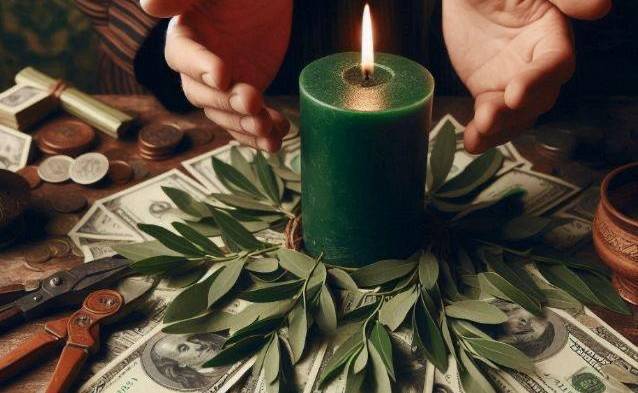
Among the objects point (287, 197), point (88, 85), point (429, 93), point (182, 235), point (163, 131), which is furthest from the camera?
point (88, 85)

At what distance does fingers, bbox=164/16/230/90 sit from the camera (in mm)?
873

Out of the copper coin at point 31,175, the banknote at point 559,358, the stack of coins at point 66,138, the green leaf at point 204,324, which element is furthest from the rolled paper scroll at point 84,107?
the banknote at point 559,358

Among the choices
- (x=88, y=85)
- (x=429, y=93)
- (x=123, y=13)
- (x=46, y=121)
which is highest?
(x=429, y=93)

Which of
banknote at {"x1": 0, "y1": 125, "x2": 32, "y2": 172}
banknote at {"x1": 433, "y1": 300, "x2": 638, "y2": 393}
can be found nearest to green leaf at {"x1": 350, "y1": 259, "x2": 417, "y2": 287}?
banknote at {"x1": 433, "y1": 300, "x2": 638, "y2": 393}

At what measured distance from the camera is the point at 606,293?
35.1 inches

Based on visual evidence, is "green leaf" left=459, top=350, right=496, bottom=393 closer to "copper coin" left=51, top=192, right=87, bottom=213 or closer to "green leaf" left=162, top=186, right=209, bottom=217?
"green leaf" left=162, top=186, right=209, bottom=217

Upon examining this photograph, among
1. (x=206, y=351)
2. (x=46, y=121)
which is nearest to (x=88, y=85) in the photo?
(x=46, y=121)

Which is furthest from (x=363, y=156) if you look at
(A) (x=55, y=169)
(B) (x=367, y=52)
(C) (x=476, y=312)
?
(A) (x=55, y=169)

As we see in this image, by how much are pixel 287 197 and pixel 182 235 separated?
0.17m

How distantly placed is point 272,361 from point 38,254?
380 millimetres

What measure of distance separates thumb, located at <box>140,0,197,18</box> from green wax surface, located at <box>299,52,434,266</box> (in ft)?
0.64

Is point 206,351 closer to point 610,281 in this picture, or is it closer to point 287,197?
point 287,197

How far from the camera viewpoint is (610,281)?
0.91 meters

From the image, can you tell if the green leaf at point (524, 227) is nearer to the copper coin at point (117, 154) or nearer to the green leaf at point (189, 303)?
the green leaf at point (189, 303)
